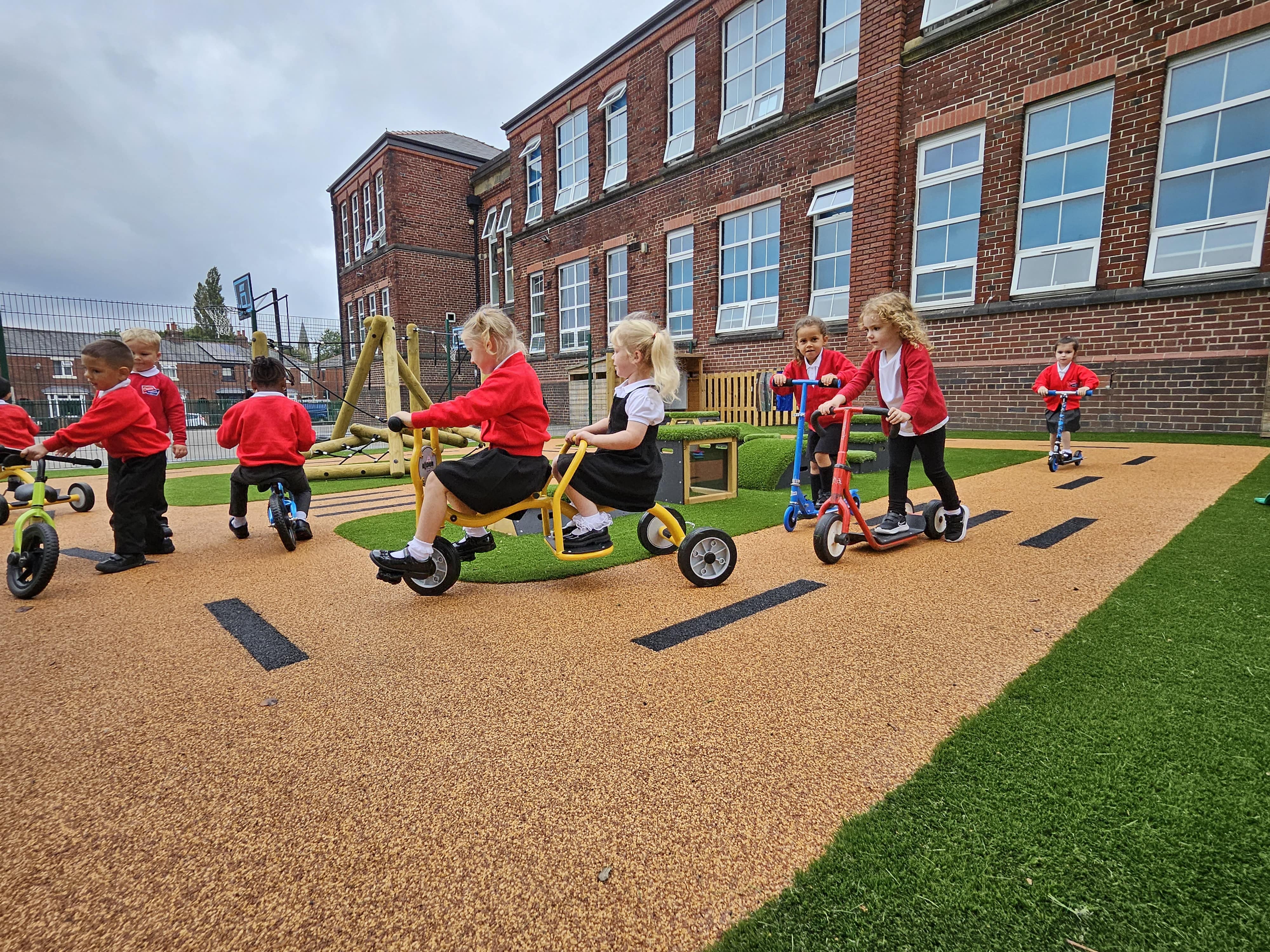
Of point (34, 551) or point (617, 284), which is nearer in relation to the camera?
point (34, 551)

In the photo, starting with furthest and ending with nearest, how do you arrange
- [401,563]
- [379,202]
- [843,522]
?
[379,202]
[843,522]
[401,563]

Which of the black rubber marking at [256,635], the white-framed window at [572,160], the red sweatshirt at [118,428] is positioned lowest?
the black rubber marking at [256,635]

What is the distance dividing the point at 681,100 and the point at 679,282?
445 cm

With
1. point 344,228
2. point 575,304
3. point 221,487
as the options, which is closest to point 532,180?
point 575,304

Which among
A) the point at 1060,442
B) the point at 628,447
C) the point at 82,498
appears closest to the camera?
the point at 628,447

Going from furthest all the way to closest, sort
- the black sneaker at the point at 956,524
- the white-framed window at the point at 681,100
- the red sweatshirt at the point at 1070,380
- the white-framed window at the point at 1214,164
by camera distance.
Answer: the white-framed window at the point at 681,100
the white-framed window at the point at 1214,164
the red sweatshirt at the point at 1070,380
the black sneaker at the point at 956,524

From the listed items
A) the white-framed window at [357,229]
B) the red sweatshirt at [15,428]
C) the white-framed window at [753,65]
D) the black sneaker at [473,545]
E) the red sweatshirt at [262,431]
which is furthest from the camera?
the white-framed window at [357,229]

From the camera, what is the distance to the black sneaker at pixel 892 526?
4059mm

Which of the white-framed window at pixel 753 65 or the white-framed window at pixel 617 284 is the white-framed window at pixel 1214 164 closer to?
the white-framed window at pixel 753 65

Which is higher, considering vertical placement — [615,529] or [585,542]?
[585,542]

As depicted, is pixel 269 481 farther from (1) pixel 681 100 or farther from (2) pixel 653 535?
(1) pixel 681 100

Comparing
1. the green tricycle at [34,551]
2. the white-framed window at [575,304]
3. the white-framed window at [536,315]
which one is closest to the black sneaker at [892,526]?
the green tricycle at [34,551]

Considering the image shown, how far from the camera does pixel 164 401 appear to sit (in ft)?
16.9

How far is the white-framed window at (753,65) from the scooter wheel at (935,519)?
11924mm
